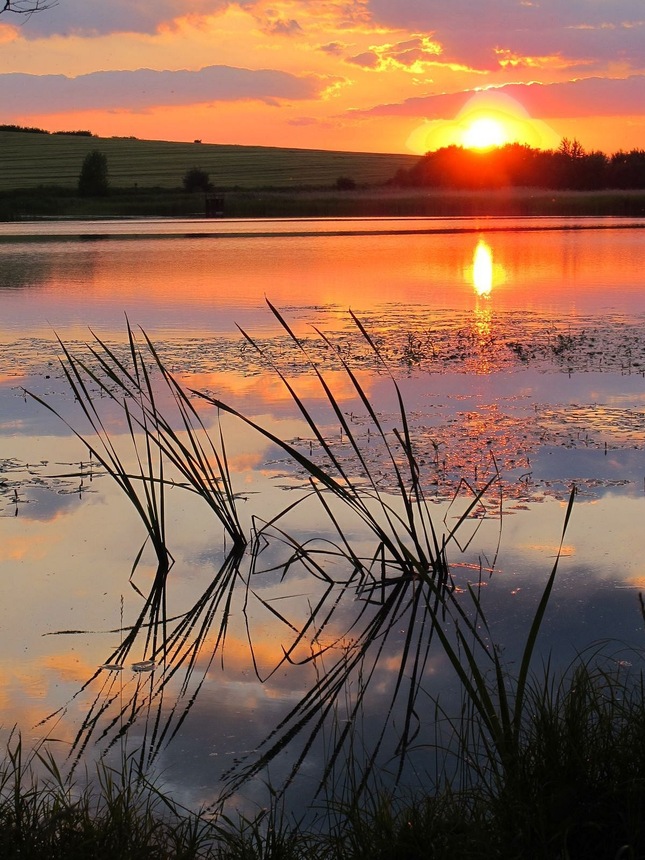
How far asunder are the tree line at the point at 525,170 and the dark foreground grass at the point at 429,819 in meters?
47.9

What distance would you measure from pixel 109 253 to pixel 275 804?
22499mm

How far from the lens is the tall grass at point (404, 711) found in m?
2.51

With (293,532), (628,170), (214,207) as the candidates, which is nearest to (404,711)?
(293,532)

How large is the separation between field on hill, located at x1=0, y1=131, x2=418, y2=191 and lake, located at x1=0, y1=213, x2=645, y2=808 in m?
43.5

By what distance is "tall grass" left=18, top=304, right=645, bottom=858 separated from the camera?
2.51 meters

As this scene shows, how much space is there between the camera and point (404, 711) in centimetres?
333

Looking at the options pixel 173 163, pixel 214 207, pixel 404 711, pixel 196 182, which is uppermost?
pixel 173 163

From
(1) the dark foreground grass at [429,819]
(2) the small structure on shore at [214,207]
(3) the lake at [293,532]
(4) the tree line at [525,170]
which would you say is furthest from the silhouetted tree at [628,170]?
(1) the dark foreground grass at [429,819]

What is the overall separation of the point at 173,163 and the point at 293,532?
2347 inches

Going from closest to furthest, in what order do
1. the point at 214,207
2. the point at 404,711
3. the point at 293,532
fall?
the point at 404,711
the point at 293,532
the point at 214,207

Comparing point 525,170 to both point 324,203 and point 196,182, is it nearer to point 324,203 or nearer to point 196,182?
point 324,203

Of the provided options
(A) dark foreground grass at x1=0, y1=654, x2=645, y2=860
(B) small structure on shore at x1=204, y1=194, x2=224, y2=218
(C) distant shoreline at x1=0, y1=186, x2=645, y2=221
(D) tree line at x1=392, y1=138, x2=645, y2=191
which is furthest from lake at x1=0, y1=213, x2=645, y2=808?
(D) tree line at x1=392, y1=138, x2=645, y2=191

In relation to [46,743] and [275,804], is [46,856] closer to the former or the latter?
[275,804]

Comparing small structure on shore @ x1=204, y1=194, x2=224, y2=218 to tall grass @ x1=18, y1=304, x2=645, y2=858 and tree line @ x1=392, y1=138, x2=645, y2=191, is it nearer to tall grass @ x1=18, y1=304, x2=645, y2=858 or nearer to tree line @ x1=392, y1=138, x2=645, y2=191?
tree line @ x1=392, y1=138, x2=645, y2=191
